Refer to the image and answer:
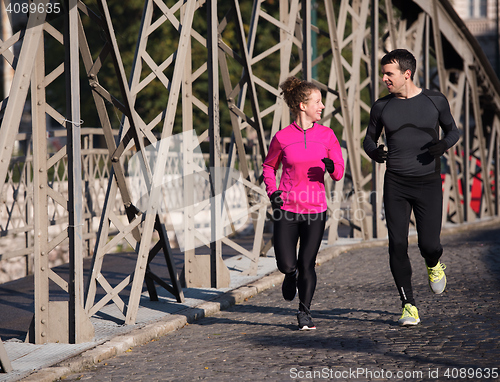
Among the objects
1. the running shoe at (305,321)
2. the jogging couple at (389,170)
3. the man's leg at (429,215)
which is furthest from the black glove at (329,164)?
the running shoe at (305,321)

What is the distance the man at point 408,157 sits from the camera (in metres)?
5.53

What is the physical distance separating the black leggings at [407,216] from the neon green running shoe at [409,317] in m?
0.06

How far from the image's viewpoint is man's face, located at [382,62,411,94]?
5.52 metres

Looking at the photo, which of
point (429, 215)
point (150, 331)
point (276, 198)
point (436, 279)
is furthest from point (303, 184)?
point (150, 331)

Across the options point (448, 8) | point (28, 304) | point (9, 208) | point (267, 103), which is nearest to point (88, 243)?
point (9, 208)

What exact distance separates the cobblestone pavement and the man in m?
0.48

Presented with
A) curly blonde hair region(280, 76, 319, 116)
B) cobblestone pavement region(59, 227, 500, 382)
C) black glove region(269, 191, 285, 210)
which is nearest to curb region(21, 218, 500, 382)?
cobblestone pavement region(59, 227, 500, 382)

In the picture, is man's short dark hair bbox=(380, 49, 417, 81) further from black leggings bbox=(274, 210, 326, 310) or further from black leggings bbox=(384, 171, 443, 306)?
black leggings bbox=(274, 210, 326, 310)

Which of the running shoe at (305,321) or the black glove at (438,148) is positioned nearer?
the black glove at (438,148)

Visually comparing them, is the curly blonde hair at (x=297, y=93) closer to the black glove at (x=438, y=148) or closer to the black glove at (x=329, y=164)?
the black glove at (x=329, y=164)

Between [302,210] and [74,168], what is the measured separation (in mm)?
1715

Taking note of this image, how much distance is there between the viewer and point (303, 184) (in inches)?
217

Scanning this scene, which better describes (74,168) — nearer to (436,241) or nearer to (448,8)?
(436,241)

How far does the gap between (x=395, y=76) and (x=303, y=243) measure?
4.77ft
